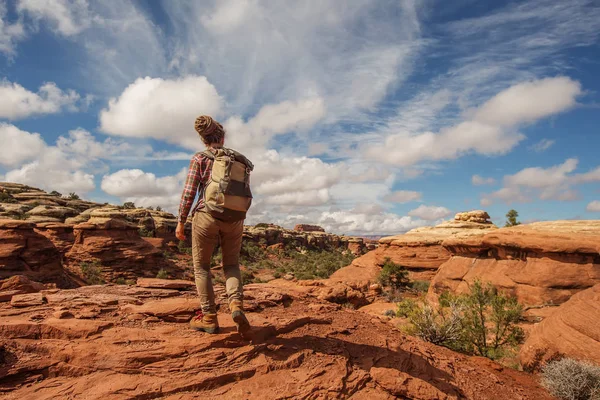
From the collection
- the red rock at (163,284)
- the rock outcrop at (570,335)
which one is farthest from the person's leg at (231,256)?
the rock outcrop at (570,335)

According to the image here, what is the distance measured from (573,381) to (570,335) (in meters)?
1.92

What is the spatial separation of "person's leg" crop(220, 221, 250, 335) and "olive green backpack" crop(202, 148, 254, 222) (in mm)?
177

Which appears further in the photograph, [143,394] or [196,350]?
[196,350]

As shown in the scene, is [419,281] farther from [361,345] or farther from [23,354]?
[23,354]

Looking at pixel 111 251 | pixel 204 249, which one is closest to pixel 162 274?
pixel 111 251

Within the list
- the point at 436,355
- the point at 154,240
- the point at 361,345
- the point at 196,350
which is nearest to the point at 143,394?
the point at 196,350

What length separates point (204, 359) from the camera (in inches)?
138

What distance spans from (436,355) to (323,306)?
203 centimetres

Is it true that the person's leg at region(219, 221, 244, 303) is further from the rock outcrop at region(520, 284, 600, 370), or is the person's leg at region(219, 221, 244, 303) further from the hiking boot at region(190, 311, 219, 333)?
the rock outcrop at region(520, 284, 600, 370)

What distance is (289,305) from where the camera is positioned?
617 centimetres

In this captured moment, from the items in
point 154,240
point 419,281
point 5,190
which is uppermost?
point 5,190

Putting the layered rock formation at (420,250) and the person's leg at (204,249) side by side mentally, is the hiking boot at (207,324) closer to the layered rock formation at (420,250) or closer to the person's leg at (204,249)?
the person's leg at (204,249)

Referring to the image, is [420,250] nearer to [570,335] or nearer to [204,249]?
[570,335]

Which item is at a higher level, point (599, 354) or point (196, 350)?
point (196, 350)
